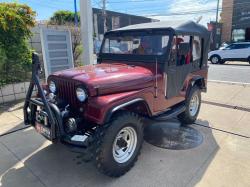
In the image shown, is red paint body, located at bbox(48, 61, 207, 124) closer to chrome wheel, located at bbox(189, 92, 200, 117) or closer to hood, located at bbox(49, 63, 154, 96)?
hood, located at bbox(49, 63, 154, 96)

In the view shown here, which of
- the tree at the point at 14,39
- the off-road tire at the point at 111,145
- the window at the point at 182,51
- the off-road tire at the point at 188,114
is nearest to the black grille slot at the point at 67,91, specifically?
the off-road tire at the point at 111,145

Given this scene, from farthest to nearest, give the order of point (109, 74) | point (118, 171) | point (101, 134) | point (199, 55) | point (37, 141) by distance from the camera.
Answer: point (199, 55)
point (37, 141)
point (109, 74)
point (118, 171)
point (101, 134)

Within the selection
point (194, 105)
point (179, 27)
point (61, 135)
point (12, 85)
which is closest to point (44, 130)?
point (61, 135)

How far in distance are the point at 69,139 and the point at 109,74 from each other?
96 cm

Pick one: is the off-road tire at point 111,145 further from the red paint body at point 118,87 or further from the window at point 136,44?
the window at point 136,44

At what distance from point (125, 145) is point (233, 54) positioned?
47.4ft

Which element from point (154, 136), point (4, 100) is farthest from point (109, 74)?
point (4, 100)

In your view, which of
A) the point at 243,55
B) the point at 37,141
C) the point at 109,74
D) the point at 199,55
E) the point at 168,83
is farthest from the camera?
the point at 243,55

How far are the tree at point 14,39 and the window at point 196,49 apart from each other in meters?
4.19

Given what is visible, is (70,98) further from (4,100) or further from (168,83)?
(4,100)

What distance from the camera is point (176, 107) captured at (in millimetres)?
3775

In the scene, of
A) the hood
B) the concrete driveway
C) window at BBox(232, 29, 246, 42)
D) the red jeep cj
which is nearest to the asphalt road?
the concrete driveway

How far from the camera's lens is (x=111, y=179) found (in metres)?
2.56

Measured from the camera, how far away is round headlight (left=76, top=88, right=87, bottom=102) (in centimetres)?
245
